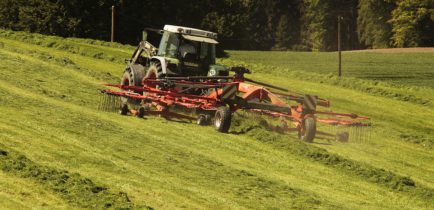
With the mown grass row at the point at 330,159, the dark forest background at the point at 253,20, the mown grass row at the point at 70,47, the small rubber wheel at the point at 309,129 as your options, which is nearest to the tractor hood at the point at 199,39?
the mown grass row at the point at 330,159

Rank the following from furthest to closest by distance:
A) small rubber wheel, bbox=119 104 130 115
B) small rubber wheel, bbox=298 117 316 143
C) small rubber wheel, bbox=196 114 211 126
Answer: small rubber wheel, bbox=119 104 130 115 → small rubber wheel, bbox=196 114 211 126 → small rubber wheel, bbox=298 117 316 143

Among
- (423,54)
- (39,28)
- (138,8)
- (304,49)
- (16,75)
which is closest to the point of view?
(16,75)

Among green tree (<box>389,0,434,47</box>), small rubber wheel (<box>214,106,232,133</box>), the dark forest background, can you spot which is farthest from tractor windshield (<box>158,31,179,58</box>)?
green tree (<box>389,0,434,47</box>)

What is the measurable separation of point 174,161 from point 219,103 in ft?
14.9

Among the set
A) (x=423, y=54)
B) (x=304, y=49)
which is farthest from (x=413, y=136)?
(x=304, y=49)

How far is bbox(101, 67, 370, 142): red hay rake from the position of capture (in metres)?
16.7

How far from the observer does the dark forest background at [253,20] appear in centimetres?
5128

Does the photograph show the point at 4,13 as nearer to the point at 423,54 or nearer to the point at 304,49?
the point at 423,54

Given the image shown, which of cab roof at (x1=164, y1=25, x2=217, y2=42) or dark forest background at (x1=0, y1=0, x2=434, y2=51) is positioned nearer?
cab roof at (x1=164, y1=25, x2=217, y2=42)

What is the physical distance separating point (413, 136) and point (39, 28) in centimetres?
3570

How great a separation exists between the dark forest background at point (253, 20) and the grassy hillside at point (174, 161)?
2966 cm

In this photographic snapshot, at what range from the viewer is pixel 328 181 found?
13.2 metres

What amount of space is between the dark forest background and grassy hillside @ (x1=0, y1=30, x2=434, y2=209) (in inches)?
1168

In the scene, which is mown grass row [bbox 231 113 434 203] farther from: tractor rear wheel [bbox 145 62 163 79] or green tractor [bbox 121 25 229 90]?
tractor rear wheel [bbox 145 62 163 79]
